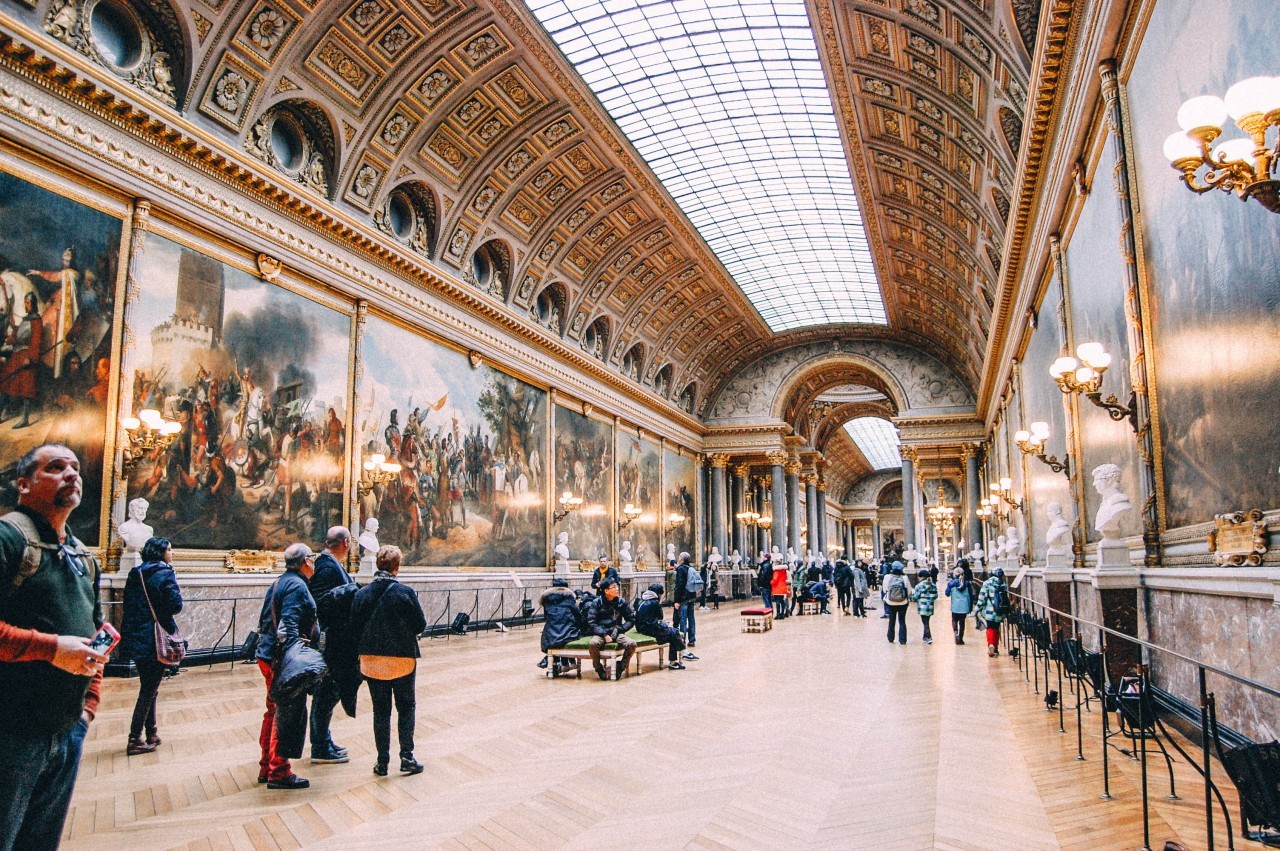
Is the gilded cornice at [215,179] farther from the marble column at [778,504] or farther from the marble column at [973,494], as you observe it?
the marble column at [973,494]

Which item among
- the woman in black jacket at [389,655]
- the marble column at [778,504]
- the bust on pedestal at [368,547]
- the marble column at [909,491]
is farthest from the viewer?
the marble column at [778,504]

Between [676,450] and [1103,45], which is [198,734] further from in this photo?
[676,450]

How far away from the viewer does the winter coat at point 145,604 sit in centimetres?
665

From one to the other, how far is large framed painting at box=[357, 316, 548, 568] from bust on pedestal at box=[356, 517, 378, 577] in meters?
0.51

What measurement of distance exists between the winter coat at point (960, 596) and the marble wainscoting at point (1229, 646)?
7.80 m

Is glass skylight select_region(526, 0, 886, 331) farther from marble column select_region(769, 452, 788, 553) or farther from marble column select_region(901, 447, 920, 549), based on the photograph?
marble column select_region(769, 452, 788, 553)

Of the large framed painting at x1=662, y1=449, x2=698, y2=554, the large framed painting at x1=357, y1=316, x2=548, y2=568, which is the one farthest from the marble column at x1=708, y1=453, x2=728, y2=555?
the large framed painting at x1=357, y1=316, x2=548, y2=568

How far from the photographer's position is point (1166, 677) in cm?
776

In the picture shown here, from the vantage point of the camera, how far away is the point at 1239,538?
5.89 metres

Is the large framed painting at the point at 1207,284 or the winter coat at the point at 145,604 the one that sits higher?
the large framed painting at the point at 1207,284

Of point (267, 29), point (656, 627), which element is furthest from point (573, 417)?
point (656, 627)

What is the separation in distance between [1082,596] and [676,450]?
25.5 m

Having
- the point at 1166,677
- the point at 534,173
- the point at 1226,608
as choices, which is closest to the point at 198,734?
the point at 1226,608

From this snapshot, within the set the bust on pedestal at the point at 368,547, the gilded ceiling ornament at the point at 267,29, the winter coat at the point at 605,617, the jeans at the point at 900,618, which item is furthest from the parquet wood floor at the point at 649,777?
the gilded ceiling ornament at the point at 267,29
